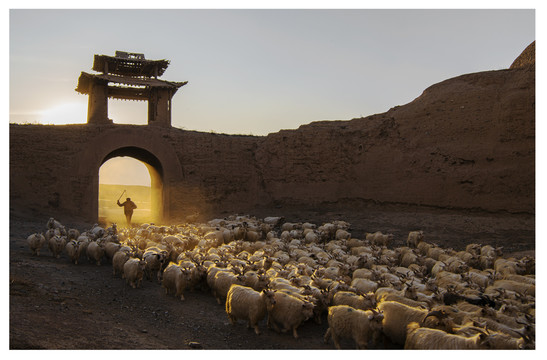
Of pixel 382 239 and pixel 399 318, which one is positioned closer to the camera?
pixel 399 318

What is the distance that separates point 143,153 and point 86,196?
3.99m

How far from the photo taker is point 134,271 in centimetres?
1053

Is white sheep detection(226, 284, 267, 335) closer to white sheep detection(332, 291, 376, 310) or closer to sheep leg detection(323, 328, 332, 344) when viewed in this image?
sheep leg detection(323, 328, 332, 344)

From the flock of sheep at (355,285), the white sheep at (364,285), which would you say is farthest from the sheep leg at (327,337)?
the white sheep at (364,285)

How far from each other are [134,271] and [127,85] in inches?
760

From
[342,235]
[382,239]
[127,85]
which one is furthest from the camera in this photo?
[127,85]

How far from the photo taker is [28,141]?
20.7 metres

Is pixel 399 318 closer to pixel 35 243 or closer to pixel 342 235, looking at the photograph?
pixel 342 235

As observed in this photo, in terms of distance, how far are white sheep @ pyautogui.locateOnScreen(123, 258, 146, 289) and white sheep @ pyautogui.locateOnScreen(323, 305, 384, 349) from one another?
5.31m

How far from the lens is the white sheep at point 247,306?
25.1 feet

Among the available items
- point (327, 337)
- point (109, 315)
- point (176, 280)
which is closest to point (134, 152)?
point (176, 280)

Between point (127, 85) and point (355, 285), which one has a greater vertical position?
point (127, 85)

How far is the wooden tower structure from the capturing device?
83.5 ft

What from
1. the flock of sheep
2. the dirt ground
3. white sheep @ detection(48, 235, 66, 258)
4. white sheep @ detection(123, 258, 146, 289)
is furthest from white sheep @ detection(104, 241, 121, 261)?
white sheep @ detection(123, 258, 146, 289)
